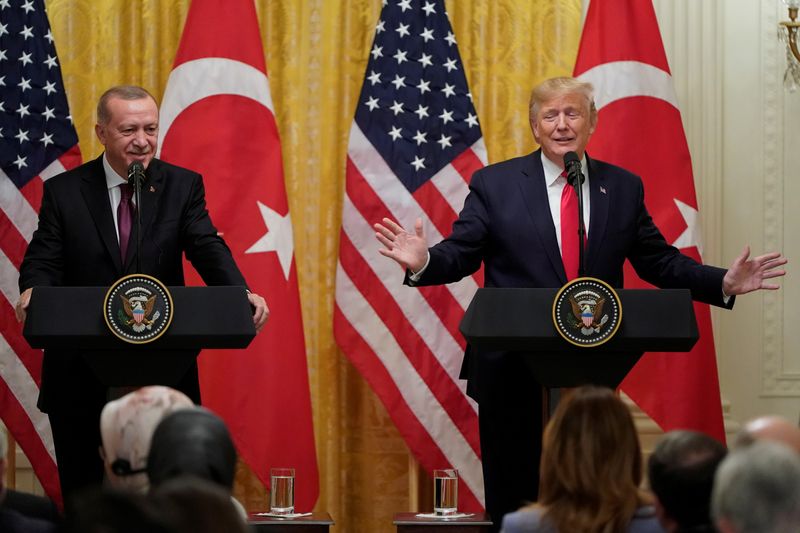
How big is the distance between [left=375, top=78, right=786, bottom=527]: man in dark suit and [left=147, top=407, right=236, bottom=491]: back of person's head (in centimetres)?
196

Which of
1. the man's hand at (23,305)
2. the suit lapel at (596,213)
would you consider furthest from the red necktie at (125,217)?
the suit lapel at (596,213)

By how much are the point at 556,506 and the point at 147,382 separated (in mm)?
1652

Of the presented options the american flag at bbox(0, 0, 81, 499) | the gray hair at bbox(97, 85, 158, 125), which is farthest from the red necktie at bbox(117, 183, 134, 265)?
the american flag at bbox(0, 0, 81, 499)

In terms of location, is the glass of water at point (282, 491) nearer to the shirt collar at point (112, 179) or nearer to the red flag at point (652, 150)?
the shirt collar at point (112, 179)

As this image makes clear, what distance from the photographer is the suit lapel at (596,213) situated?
464 centimetres

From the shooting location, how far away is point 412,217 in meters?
6.02

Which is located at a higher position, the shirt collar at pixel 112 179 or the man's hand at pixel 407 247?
the shirt collar at pixel 112 179

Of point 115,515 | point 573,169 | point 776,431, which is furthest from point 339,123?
point 115,515

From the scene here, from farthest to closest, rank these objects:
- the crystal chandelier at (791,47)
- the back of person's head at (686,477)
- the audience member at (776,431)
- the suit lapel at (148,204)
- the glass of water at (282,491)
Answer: the crystal chandelier at (791,47) → the glass of water at (282,491) → the suit lapel at (148,204) → the audience member at (776,431) → the back of person's head at (686,477)

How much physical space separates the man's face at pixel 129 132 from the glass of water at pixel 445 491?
170 cm

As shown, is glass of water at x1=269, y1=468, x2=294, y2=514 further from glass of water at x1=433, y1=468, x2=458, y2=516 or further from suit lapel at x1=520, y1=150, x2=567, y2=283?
suit lapel at x1=520, y1=150, x2=567, y2=283

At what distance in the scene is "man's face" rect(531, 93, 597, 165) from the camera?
4781 mm

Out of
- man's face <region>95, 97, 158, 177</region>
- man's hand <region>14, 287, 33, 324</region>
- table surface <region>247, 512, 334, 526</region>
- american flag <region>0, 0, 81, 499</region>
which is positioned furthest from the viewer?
american flag <region>0, 0, 81, 499</region>

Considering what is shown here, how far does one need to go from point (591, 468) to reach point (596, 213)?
2.07 metres
